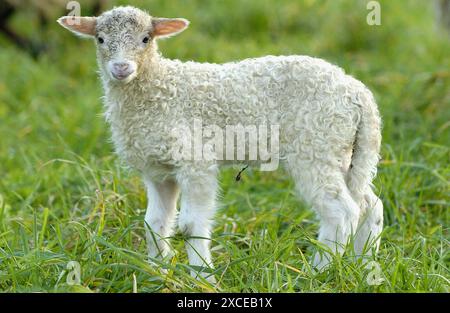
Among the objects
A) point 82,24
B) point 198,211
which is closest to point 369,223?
point 198,211

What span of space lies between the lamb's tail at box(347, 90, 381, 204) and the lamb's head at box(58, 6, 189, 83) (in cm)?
113

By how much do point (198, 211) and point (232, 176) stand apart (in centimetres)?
197

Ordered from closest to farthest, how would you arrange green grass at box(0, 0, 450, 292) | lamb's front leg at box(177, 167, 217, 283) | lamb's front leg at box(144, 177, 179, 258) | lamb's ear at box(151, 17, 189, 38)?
green grass at box(0, 0, 450, 292)
lamb's front leg at box(177, 167, 217, 283)
lamb's ear at box(151, 17, 189, 38)
lamb's front leg at box(144, 177, 179, 258)

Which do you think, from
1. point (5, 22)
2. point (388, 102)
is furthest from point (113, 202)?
point (5, 22)

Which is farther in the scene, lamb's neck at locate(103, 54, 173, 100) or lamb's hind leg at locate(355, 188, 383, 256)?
lamb's hind leg at locate(355, 188, 383, 256)

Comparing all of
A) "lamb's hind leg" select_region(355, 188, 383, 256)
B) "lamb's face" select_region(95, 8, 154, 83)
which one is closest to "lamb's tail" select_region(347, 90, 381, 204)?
"lamb's hind leg" select_region(355, 188, 383, 256)

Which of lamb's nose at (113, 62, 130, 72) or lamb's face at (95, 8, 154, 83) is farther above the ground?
lamb's face at (95, 8, 154, 83)

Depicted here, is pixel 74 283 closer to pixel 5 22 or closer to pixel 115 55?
pixel 115 55

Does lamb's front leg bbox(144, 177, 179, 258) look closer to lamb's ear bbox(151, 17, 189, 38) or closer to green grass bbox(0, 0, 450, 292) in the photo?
green grass bbox(0, 0, 450, 292)

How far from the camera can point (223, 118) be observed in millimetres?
4340

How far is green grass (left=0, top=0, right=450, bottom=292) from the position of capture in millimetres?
4098

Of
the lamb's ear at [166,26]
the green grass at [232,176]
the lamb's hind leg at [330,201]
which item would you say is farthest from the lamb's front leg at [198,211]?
the lamb's ear at [166,26]

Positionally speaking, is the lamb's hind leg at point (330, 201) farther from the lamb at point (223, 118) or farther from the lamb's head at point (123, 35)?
the lamb's head at point (123, 35)

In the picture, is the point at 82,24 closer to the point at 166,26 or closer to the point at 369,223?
the point at 166,26
